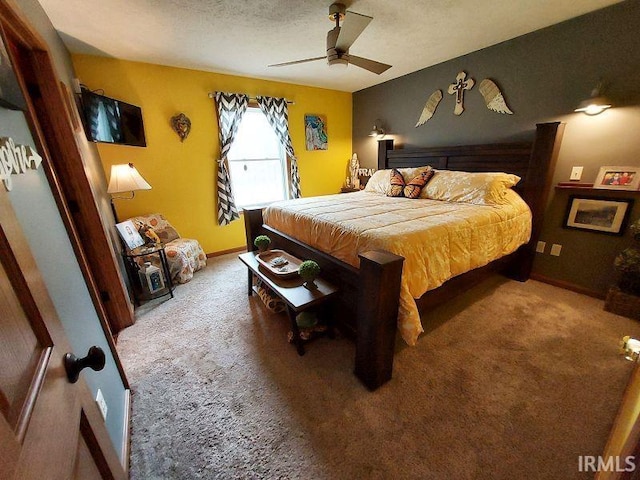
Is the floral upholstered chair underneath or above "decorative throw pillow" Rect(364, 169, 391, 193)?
underneath

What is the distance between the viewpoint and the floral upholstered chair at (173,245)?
2.87 m

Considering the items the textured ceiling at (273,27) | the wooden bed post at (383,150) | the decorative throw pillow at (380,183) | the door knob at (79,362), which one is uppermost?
the textured ceiling at (273,27)

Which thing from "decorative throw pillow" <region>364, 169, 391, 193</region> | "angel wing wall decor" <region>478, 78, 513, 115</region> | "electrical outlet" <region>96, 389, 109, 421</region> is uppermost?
"angel wing wall decor" <region>478, 78, 513, 115</region>

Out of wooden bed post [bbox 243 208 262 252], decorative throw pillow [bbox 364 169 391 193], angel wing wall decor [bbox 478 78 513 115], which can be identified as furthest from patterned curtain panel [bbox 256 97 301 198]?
angel wing wall decor [bbox 478 78 513 115]

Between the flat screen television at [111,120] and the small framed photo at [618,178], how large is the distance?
14.8 feet

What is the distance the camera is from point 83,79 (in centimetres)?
262

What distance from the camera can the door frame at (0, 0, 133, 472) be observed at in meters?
1.22

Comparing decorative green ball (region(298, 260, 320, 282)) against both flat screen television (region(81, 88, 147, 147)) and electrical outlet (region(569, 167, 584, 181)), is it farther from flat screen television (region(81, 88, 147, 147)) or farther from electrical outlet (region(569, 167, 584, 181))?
electrical outlet (region(569, 167, 584, 181))

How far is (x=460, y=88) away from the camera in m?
3.10

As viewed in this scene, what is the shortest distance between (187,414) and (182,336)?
0.76 metres

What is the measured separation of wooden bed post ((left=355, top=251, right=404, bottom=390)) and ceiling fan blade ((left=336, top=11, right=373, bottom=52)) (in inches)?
61.9

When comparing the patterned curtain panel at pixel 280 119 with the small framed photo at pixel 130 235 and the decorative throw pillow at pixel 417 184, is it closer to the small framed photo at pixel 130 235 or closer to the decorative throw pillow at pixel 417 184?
the decorative throw pillow at pixel 417 184

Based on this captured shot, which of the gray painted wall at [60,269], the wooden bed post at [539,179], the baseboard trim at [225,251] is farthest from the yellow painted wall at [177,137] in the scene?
the wooden bed post at [539,179]

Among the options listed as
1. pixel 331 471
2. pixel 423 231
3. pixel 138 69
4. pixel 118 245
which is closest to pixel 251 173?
pixel 138 69
